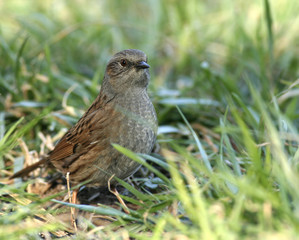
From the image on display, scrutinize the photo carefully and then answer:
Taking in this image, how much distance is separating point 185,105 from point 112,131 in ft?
4.72

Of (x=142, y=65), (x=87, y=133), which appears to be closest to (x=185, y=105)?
(x=142, y=65)

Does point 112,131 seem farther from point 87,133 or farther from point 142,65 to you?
point 142,65

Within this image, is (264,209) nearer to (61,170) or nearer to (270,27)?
(61,170)

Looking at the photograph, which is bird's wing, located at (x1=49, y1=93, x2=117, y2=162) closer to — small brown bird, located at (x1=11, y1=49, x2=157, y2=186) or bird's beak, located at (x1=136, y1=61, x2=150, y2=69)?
small brown bird, located at (x1=11, y1=49, x2=157, y2=186)

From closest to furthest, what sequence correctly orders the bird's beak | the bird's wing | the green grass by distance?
1. the green grass
2. the bird's wing
3. the bird's beak

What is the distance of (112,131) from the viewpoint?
3.61 meters

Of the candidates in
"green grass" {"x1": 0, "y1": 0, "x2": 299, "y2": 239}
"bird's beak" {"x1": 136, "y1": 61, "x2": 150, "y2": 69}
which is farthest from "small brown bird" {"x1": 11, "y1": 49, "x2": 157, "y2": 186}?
"green grass" {"x1": 0, "y1": 0, "x2": 299, "y2": 239}

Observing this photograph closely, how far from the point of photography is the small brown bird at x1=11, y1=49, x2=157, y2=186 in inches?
141

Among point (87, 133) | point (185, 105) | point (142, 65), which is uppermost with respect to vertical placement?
point (142, 65)

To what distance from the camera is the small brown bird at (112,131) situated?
358 centimetres

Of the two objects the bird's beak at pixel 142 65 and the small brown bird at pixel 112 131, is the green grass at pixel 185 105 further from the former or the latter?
the bird's beak at pixel 142 65

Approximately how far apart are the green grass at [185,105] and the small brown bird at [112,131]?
21 cm

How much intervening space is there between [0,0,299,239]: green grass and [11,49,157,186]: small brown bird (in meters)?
0.21

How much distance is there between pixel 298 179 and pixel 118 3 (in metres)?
6.35
